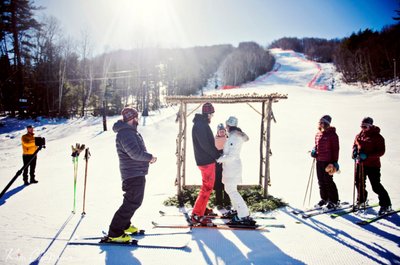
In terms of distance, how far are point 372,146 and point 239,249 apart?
3.50 metres

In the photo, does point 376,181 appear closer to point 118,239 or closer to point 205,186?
point 205,186

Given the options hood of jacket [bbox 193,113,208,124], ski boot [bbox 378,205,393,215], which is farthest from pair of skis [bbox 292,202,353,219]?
hood of jacket [bbox 193,113,208,124]

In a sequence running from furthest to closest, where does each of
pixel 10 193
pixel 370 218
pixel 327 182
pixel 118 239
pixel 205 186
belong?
pixel 10 193 → pixel 327 182 → pixel 370 218 → pixel 205 186 → pixel 118 239

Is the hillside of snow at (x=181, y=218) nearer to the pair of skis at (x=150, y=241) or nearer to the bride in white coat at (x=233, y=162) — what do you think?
the pair of skis at (x=150, y=241)

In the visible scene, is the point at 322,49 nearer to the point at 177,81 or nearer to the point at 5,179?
the point at 177,81

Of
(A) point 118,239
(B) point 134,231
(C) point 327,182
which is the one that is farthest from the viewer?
(C) point 327,182

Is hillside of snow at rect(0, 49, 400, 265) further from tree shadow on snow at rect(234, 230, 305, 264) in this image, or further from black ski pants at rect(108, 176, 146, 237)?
black ski pants at rect(108, 176, 146, 237)

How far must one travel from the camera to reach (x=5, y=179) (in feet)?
32.8

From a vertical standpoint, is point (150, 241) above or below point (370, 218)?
below

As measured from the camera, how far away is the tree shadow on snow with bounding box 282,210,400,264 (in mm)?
3877

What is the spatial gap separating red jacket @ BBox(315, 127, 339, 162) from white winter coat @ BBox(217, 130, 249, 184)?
203 cm

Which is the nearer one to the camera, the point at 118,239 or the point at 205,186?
the point at 118,239

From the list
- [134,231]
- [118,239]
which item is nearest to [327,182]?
[134,231]

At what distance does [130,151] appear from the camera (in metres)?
4.11
